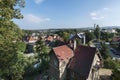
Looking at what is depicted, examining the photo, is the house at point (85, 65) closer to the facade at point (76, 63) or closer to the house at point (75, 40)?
the facade at point (76, 63)

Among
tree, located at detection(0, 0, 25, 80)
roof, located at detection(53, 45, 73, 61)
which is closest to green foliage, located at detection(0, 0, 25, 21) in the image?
tree, located at detection(0, 0, 25, 80)

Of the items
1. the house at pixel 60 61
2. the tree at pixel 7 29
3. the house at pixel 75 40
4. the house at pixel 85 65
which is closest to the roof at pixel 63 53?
the house at pixel 60 61

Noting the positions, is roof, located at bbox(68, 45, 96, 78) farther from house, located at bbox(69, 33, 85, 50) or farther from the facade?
house, located at bbox(69, 33, 85, 50)

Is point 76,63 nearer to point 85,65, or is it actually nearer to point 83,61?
point 83,61

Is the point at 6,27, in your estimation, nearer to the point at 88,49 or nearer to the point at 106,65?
the point at 88,49

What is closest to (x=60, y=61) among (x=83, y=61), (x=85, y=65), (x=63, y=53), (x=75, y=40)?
(x=63, y=53)
